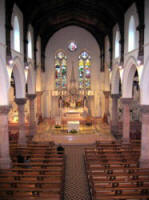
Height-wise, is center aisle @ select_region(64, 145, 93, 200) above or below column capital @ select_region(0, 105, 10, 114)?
below

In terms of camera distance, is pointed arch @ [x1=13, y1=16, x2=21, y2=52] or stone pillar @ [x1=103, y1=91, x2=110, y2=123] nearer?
pointed arch @ [x1=13, y1=16, x2=21, y2=52]

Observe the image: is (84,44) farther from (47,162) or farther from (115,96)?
(47,162)

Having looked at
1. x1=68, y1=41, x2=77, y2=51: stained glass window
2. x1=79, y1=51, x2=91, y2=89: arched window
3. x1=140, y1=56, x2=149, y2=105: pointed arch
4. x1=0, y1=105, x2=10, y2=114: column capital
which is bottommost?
x1=0, y1=105, x2=10, y2=114: column capital

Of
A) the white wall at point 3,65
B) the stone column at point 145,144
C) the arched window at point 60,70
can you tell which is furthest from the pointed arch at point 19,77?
the arched window at point 60,70

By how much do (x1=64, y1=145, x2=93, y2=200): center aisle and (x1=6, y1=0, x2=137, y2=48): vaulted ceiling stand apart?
11.5 metres

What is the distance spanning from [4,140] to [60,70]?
60.1 feet

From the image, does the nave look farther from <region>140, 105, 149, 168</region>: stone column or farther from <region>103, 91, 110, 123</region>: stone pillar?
<region>103, 91, 110, 123</region>: stone pillar

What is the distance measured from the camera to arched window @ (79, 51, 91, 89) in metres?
29.6

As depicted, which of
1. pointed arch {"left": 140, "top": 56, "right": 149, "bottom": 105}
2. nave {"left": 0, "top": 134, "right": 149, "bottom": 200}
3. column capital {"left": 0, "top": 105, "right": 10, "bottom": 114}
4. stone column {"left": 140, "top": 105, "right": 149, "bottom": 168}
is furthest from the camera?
stone column {"left": 140, "top": 105, "right": 149, "bottom": 168}

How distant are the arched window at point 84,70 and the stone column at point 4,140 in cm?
1822

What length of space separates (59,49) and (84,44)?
3679mm

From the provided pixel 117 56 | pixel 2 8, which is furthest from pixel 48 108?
pixel 2 8

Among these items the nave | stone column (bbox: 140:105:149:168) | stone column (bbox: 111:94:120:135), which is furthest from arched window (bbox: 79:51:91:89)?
stone column (bbox: 140:105:149:168)

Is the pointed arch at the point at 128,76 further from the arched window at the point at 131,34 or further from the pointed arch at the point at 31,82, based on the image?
the pointed arch at the point at 31,82
